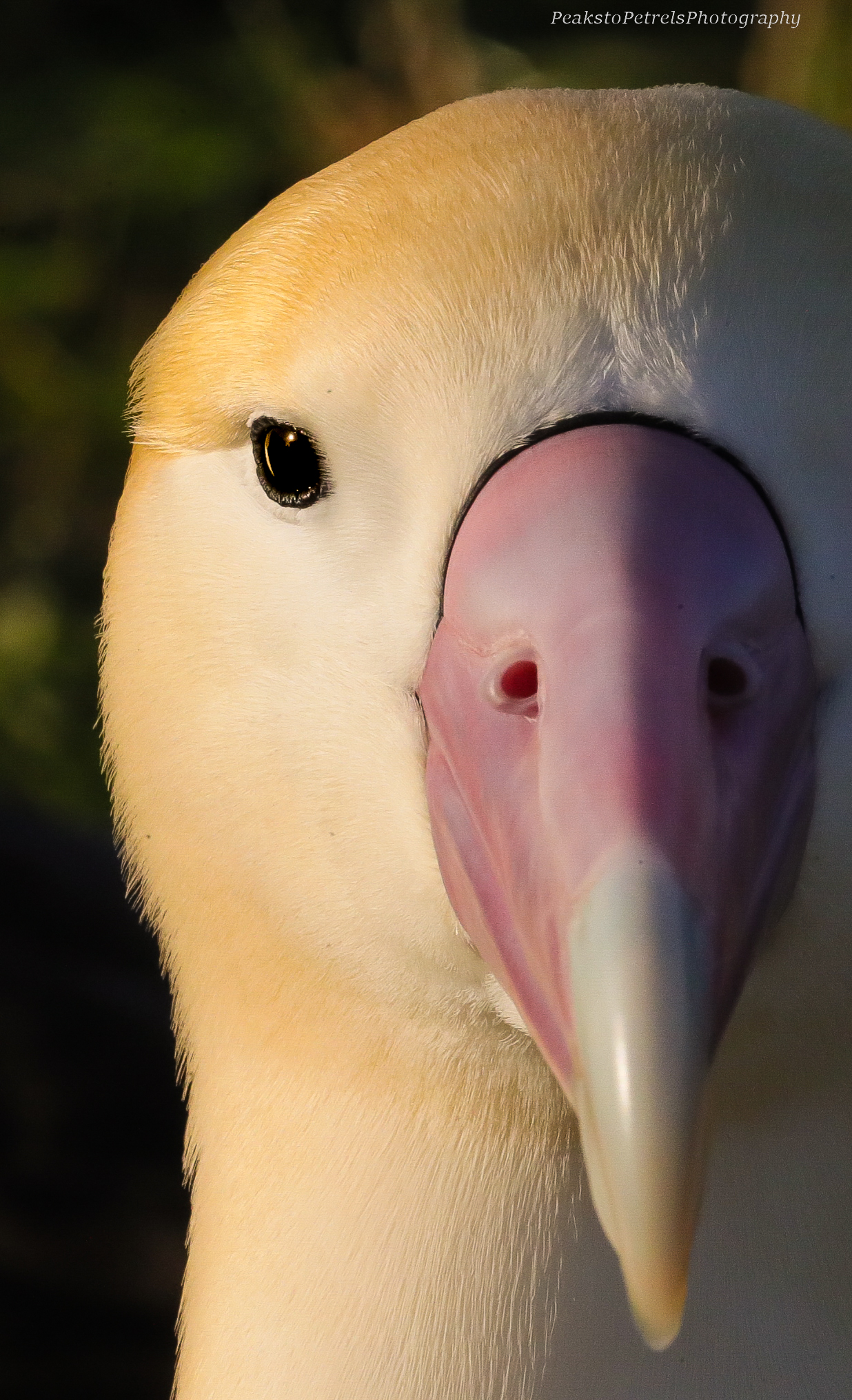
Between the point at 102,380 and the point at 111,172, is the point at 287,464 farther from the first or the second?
the point at 111,172

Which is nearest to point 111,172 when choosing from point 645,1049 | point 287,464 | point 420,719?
point 287,464

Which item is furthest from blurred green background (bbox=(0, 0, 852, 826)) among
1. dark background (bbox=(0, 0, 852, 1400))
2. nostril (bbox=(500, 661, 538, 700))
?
nostril (bbox=(500, 661, 538, 700))

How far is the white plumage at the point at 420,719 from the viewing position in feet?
3.04

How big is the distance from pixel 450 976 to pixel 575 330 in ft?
1.35

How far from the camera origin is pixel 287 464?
3.44ft

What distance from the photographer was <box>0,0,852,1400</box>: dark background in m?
2.64

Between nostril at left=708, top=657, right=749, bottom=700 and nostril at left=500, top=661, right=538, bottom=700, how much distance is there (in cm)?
9

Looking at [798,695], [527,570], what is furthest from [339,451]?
[798,695]

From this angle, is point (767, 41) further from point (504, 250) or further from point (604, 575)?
point (604, 575)

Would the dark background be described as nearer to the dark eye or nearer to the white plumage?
the white plumage

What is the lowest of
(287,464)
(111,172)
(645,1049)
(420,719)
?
(645,1049)

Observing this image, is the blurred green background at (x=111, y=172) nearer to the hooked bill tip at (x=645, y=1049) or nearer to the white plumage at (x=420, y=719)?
the white plumage at (x=420, y=719)

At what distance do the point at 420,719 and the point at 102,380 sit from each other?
8.43ft

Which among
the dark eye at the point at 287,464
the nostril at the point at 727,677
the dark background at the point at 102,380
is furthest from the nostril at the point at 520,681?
the dark background at the point at 102,380
